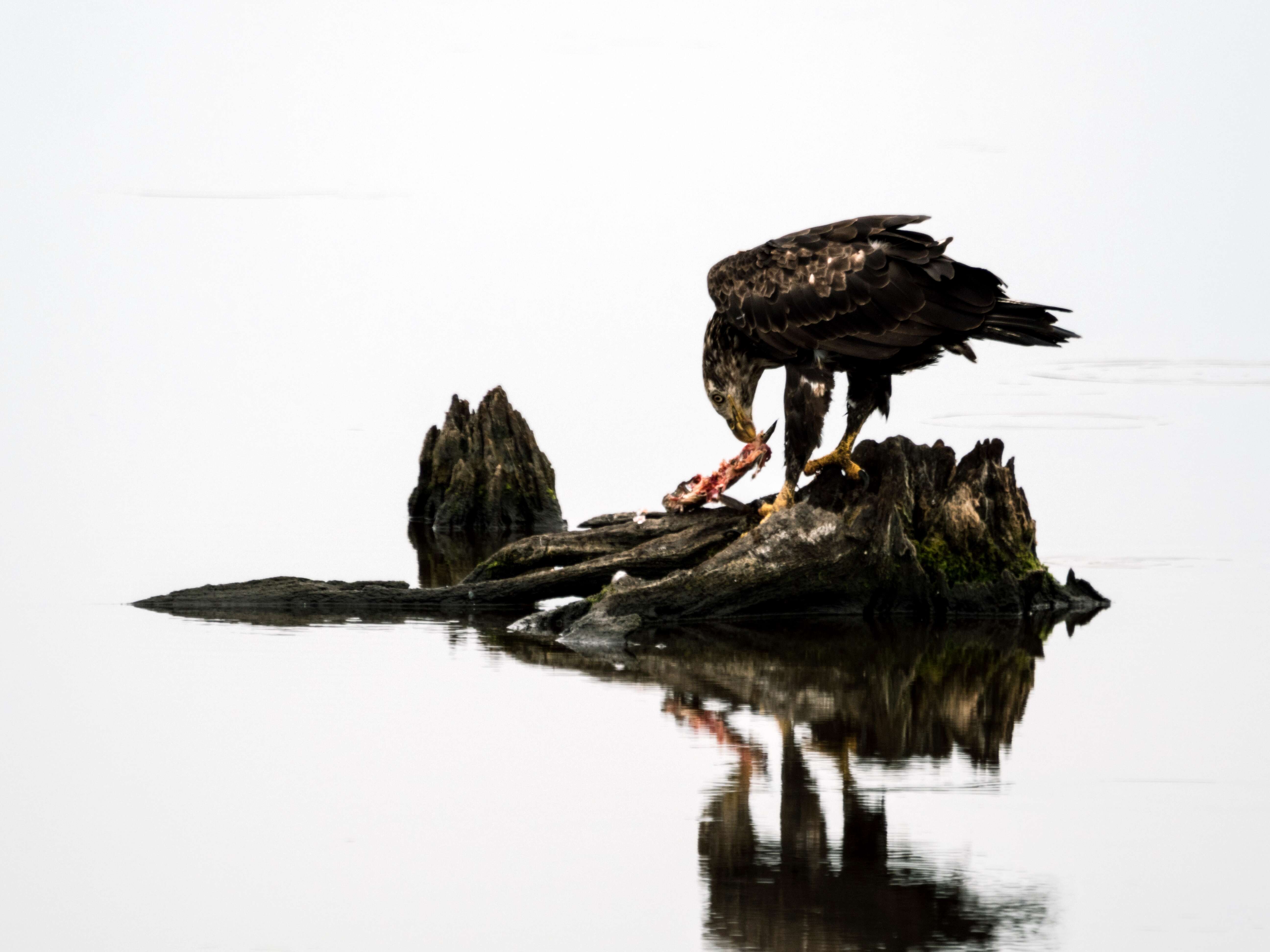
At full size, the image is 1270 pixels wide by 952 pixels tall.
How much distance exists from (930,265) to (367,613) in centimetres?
548

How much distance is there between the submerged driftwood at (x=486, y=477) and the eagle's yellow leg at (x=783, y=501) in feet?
22.3

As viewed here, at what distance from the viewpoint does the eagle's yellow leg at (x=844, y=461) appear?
49.4 ft

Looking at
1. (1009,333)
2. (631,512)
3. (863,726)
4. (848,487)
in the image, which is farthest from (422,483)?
(863,726)

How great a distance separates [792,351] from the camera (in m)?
14.9

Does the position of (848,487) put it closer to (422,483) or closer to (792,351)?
(792,351)

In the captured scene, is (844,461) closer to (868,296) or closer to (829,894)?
(868,296)

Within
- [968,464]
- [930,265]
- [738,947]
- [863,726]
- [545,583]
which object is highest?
[930,265]

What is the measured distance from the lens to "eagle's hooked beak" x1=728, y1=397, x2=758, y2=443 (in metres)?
15.7

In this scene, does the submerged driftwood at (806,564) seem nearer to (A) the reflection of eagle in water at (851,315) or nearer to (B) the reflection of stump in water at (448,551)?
(A) the reflection of eagle in water at (851,315)

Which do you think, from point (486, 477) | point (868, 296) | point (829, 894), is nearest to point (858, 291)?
point (868, 296)

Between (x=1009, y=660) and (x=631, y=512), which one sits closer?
(x=1009, y=660)

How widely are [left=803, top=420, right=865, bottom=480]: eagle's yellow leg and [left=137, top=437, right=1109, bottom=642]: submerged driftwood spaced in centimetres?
10

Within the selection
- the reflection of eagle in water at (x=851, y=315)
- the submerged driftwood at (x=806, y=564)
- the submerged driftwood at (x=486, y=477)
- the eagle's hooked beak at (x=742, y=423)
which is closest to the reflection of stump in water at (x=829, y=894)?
the submerged driftwood at (x=806, y=564)

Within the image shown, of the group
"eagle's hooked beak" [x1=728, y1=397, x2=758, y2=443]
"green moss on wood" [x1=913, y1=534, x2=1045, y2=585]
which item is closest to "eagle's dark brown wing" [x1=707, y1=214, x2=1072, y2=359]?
"eagle's hooked beak" [x1=728, y1=397, x2=758, y2=443]
